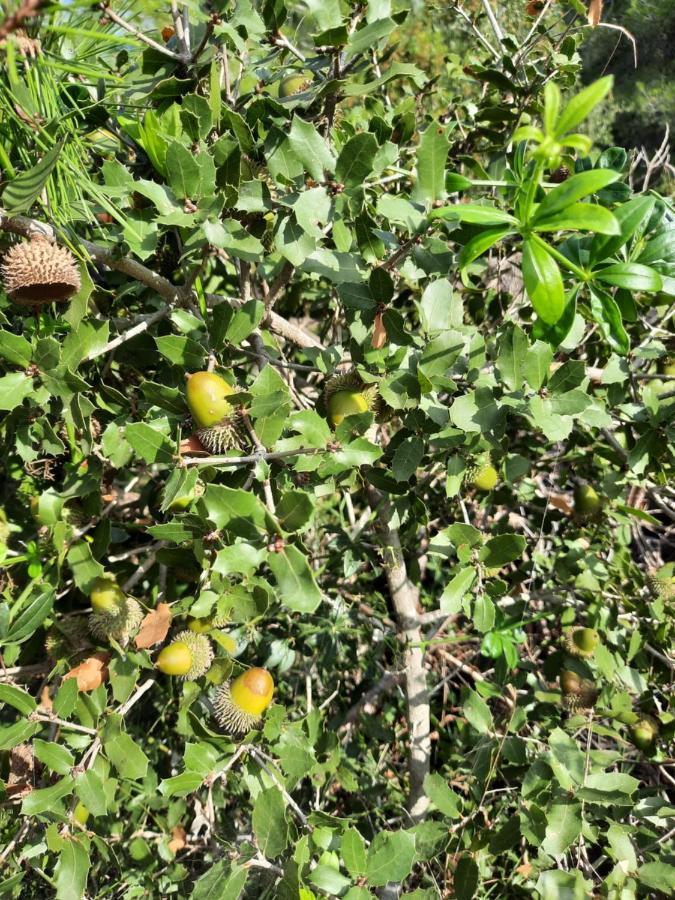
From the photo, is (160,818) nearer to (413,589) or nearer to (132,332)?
(413,589)

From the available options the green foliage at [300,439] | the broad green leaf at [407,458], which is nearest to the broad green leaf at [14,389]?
the green foliage at [300,439]

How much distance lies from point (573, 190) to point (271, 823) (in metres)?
1.08

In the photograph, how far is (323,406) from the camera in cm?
121

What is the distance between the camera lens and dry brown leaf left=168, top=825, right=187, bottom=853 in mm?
1558

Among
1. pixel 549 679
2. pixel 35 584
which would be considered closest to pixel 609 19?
pixel 549 679

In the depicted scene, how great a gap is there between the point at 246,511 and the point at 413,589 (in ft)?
3.38

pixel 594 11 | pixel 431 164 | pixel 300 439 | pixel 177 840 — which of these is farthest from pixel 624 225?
pixel 177 840

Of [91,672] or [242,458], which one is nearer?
[242,458]

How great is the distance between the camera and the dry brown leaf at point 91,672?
4.17 feet

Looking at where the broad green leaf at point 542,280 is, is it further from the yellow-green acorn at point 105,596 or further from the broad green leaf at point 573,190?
the yellow-green acorn at point 105,596

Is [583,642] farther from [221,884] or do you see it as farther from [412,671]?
[221,884]

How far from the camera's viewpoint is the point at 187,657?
1284 millimetres

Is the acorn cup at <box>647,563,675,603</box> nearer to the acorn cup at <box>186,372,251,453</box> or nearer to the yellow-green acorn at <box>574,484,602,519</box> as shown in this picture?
the yellow-green acorn at <box>574,484,602,519</box>

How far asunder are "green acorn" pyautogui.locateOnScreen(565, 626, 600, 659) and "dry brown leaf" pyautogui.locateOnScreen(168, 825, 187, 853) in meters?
1.07
